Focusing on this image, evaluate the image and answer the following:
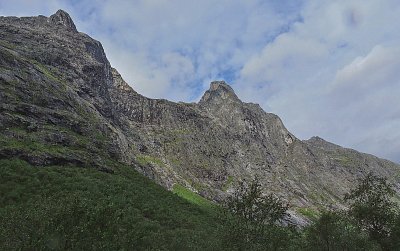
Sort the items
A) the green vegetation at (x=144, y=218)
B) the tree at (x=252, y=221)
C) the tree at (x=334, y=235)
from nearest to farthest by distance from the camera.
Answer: the green vegetation at (x=144, y=218)
the tree at (x=252, y=221)
the tree at (x=334, y=235)

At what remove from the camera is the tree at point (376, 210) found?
8957 cm

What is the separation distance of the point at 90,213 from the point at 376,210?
6741 cm

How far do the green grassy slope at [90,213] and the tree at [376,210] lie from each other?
1398 inches

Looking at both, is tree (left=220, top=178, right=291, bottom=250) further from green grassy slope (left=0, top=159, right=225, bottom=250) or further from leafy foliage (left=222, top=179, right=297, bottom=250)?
green grassy slope (left=0, top=159, right=225, bottom=250)

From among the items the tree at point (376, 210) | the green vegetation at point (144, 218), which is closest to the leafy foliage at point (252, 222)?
the green vegetation at point (144, 218)

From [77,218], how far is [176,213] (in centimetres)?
7142

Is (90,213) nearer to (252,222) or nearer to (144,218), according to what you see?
(252,222)

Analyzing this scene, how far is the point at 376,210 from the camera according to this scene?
8981 cm

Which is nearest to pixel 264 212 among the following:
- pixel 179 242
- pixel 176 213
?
pixel 179 242

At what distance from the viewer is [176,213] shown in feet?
396

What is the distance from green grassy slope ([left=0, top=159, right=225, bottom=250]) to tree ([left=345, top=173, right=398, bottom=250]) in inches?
1398

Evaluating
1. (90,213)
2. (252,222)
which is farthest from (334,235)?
(90,213)

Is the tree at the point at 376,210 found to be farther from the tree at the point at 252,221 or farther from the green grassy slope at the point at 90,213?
the green grassy slope at the point at 90,213

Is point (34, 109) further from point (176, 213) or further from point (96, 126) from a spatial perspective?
point (176, 213)
